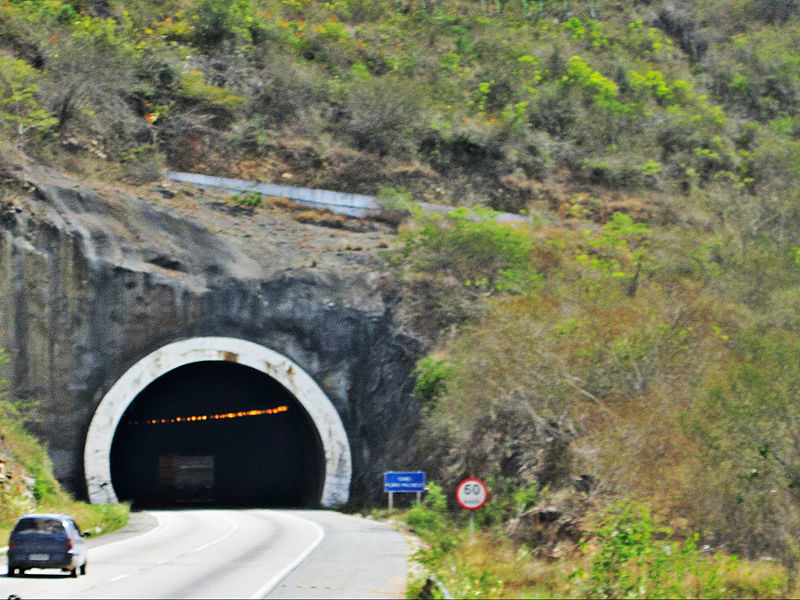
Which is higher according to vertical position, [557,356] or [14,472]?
[557,356]

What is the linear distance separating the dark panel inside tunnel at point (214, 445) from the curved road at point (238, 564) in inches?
503

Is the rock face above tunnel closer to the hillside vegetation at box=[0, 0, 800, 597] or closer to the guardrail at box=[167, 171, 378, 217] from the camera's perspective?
the hillside vegetation at box=[0, 0, 800, 597]

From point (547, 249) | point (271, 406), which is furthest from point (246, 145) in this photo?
point (547, 249)

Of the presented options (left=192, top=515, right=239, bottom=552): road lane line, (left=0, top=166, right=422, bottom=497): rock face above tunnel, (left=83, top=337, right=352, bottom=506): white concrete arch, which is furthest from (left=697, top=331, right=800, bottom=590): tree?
(left=83, top=337, right=352, bottom=506): white concrete arch

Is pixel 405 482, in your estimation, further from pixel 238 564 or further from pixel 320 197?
pixel 320 197

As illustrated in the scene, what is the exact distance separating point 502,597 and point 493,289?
24313 millimetres

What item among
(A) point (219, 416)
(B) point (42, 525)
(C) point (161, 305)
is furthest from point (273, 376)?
(B) point (42, 525)

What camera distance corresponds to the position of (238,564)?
17906 millimetres

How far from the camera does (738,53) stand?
61.4 metres

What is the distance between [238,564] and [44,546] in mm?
3460

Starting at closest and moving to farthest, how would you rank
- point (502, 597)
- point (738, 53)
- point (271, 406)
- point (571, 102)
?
1. point (502, 597)
2. point (271, 406)
3. point (571, 102)
4. point (738, 53)

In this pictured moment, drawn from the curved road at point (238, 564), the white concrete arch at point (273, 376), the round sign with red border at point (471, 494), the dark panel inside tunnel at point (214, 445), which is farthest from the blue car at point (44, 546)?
the dark panel inside tunnel at point (214, 445)

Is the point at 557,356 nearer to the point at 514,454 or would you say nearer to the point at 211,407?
the point at 514,454

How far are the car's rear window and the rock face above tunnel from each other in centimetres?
1773
